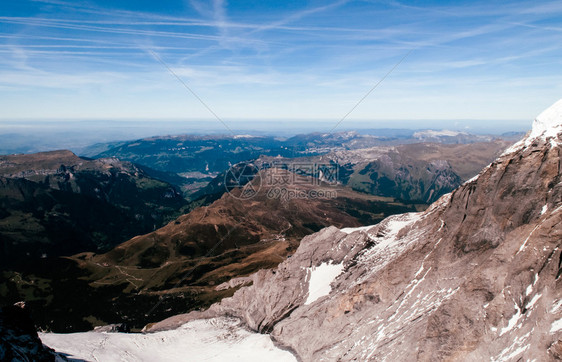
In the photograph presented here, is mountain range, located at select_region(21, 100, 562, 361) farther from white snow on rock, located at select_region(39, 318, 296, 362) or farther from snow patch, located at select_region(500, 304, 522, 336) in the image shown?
white snow on rock, located at select_region(39, 318, 296, 362)

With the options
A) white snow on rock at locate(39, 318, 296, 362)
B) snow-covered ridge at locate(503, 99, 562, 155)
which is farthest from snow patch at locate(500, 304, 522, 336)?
white snow on rock at locate(39, 318, 296, 362)

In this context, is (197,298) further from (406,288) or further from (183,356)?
(406,288)

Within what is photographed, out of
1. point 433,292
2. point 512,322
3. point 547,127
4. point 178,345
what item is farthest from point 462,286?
point 178,345

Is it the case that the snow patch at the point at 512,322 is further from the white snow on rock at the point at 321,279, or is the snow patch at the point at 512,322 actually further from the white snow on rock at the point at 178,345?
the white snow on rock at the point at 321,279

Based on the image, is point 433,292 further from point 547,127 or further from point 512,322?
point 547,127

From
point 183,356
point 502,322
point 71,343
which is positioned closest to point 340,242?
point 183,356

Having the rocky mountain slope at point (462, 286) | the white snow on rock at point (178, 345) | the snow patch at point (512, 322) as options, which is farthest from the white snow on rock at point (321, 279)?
the snow patch at point (512, 322)
